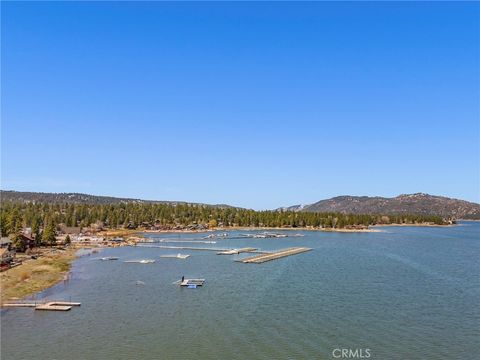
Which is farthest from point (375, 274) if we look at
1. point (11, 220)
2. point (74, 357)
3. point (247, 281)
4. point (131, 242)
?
point (11, 220)

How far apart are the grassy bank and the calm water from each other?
2.90 metres

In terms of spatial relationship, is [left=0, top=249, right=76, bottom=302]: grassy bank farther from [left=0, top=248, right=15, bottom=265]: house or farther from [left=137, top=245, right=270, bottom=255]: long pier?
[left=137, top=245, right=270, bottom=255]: long pier

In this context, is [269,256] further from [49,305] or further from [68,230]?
[68,230]

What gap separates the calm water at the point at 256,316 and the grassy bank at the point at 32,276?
2902mm

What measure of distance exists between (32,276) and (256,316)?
4056 centimetres

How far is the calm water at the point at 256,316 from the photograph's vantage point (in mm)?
40062

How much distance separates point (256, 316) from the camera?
165ft

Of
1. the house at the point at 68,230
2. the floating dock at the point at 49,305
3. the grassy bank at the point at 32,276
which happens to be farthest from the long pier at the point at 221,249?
the floating dock at the point at 49,305

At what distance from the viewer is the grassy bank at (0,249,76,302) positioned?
61312 mm

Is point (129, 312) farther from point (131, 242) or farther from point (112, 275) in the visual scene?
point (131, 242)

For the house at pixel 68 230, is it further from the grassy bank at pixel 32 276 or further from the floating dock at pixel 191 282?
the floating dock at pixel 191 282

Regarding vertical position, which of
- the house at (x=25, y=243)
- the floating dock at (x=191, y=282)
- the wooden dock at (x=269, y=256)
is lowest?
the floating dock at (x=191, y=282)

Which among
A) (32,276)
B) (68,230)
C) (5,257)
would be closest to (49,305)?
(32,276)

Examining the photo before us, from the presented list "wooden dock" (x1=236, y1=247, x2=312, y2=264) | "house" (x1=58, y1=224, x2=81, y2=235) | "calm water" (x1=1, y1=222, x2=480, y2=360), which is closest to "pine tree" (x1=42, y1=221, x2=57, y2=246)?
"calm water" (x1=1, y1=222, x2=480, y2=360)
